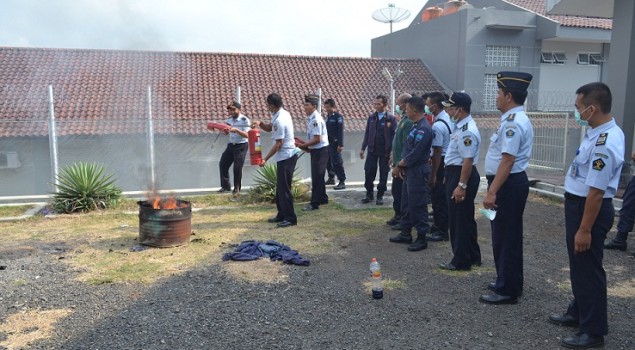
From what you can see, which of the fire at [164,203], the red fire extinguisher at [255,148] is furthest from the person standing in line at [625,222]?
the fire at [164,203]

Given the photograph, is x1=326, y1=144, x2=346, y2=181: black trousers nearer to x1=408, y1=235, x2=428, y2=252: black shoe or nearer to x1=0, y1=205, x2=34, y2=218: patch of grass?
x1=408, y1=235, x2=428, y2=252: black shoe

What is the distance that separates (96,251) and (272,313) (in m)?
3.07

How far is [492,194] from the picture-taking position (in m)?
4.07

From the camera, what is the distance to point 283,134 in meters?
7.09

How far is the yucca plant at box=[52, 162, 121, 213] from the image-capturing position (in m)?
8.59

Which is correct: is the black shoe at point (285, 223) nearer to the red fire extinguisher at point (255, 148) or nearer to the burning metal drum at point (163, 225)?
the red fire extinguisher at point (255, 148)

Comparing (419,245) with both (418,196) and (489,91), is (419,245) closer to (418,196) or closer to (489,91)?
(418,196)

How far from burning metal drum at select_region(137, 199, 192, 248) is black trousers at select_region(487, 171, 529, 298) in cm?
378

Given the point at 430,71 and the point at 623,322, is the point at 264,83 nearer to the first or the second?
the point at 430,71

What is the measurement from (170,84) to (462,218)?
1632 cm

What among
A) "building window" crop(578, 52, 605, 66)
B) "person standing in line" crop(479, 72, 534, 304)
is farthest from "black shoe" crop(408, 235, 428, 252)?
"building window" crop(578, 52, 605, 66)

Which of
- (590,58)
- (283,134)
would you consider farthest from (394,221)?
(590,58)

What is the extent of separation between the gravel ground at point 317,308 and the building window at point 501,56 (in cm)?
1787

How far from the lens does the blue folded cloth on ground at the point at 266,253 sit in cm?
554
